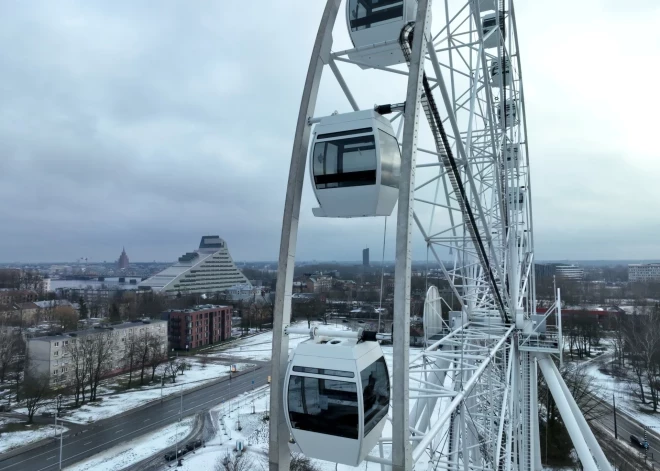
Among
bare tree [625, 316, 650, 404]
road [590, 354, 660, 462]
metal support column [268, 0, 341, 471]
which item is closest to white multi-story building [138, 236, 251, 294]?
bare tree [625, 316, 650, 404]

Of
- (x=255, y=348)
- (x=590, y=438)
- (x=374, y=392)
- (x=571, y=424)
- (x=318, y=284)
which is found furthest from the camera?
(x=318, y=284)

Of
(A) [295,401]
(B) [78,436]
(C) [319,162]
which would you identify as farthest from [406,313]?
(B) [78,436]

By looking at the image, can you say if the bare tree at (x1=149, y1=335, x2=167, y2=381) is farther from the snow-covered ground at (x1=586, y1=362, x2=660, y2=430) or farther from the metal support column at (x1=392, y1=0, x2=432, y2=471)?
the metal support column at (x1=392, y1=0, x2=432, y2=471)

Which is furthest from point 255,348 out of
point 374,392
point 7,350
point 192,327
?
point 374,392

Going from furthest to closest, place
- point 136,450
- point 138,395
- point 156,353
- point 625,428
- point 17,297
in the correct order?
1. point 17,297
2. point 156,353
3. point 138,395
4. point 625,428
5. point 136,450

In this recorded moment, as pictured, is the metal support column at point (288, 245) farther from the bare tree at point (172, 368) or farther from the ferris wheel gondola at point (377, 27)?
the bare tree at point (172, 368)

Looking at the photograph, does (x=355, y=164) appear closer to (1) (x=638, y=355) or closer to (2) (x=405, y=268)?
(2) (x=405, y=268)
